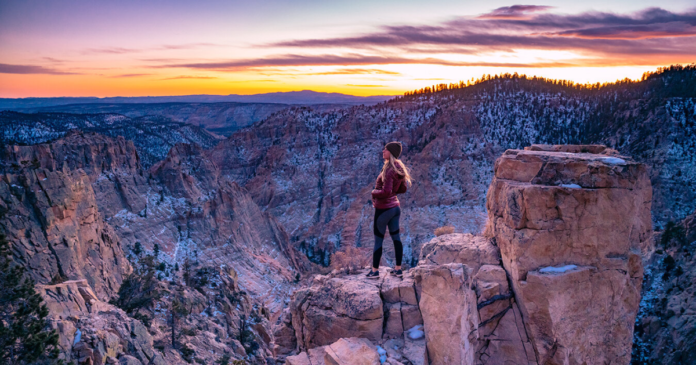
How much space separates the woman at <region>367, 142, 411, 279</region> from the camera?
26.2 feet

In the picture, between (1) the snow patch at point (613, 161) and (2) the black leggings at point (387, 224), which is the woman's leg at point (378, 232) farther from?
(1) the snow patch at point (613, 161)

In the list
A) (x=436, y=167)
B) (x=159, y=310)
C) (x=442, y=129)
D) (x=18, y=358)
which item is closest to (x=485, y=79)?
(x=442, y=129)

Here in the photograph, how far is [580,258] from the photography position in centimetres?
806

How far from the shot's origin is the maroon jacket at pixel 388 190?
7949 mm

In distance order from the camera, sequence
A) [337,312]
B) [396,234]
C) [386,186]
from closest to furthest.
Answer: [337,312] < [386,186] < [396,234]

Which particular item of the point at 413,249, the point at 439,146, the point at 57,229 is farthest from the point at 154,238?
the point at 439,146

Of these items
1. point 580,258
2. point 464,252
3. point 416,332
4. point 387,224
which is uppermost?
point 387,224

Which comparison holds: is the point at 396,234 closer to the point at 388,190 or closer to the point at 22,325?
the point at 388,190

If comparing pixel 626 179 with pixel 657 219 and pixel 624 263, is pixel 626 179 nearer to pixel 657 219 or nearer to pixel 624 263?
pixel 624 263

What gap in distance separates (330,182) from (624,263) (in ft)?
215

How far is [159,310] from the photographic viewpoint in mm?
17500

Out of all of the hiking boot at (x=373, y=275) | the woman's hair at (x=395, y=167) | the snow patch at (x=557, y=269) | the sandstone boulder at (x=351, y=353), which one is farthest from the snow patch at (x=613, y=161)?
the sandstone boulder at (x=351, y=353)

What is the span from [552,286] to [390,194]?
3.33 m

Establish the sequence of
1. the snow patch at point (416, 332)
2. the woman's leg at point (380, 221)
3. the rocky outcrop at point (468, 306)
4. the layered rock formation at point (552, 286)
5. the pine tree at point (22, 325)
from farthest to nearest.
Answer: the woman's leg at point (380, 221) < the layered rock formation at point (552, 286) < the snow patch at point (416, 332) < the pine tree at point (22, 325) < the rocky outcrop at point (468, 306)
